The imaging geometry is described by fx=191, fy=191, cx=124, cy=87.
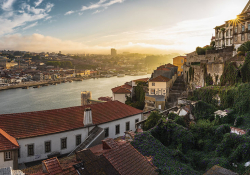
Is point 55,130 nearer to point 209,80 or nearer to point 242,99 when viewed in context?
point 242,99

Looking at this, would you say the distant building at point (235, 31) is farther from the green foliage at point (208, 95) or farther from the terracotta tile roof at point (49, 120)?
the terracotta tile roof at point (49, 120)

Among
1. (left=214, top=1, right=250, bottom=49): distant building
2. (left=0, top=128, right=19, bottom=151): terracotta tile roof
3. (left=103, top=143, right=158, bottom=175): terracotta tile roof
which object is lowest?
(left=0, top=128, right=19, bottom=151): terracotta tile roof

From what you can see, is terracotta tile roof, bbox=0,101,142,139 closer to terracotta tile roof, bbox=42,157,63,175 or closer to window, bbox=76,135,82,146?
window, bbox=76,135,82,146

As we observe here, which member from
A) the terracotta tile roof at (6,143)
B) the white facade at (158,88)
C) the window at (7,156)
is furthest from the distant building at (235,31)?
the window at (7,156)

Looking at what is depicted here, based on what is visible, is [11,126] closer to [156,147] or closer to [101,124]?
[101,124]

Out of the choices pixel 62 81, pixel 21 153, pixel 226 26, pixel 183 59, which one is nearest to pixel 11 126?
pixel 21 153

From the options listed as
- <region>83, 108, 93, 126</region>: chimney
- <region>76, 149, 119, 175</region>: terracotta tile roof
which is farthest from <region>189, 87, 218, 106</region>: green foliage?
<region>76, 149, 119, 175</region>: terracotta tile roof

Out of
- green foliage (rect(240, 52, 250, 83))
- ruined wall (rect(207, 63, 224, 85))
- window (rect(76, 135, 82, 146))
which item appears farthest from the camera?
ruined wall (rect(207, 63, 224, 85))
